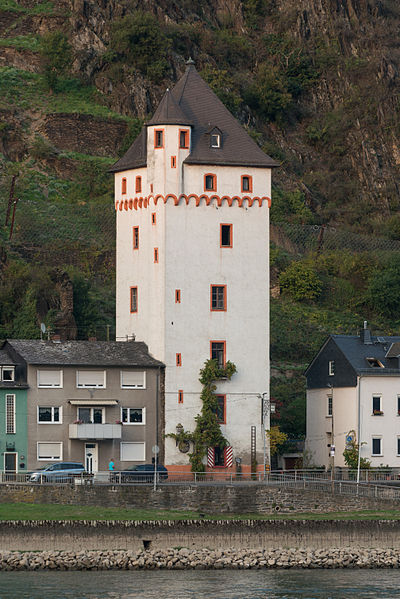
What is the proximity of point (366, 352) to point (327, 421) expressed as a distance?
4.50 m

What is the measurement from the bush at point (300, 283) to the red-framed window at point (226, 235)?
33486 mm

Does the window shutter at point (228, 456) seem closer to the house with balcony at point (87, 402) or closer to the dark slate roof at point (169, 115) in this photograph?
the house with balcony at point (87, 402)

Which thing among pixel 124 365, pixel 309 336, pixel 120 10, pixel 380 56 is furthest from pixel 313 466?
pixel 380 56

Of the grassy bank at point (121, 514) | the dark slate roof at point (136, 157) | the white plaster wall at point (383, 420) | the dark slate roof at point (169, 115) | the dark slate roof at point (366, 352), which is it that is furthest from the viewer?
the dark slate roof at point (366, 352)

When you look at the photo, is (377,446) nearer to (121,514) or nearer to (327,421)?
(327,421)

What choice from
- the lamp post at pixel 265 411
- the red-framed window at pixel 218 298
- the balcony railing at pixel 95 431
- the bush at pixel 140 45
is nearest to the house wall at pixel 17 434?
the balcony railing at pixel 95 431

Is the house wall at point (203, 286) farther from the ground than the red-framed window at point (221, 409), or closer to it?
farther from the ground

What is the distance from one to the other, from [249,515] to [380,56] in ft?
301

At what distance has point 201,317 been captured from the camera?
3642 inches

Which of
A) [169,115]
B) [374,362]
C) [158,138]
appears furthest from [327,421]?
[169,115]

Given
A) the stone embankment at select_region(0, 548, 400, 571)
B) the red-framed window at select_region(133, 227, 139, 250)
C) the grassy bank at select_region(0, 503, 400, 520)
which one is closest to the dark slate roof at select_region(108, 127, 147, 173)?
the red-framed window at select_region(133, 227, 139, 250)

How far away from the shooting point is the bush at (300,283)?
126875 mm

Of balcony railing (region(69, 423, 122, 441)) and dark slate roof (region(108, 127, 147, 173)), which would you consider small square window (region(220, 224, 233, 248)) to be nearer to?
dark slate roof (region(108, 127, 147, 173))

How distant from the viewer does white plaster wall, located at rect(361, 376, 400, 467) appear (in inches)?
3711
